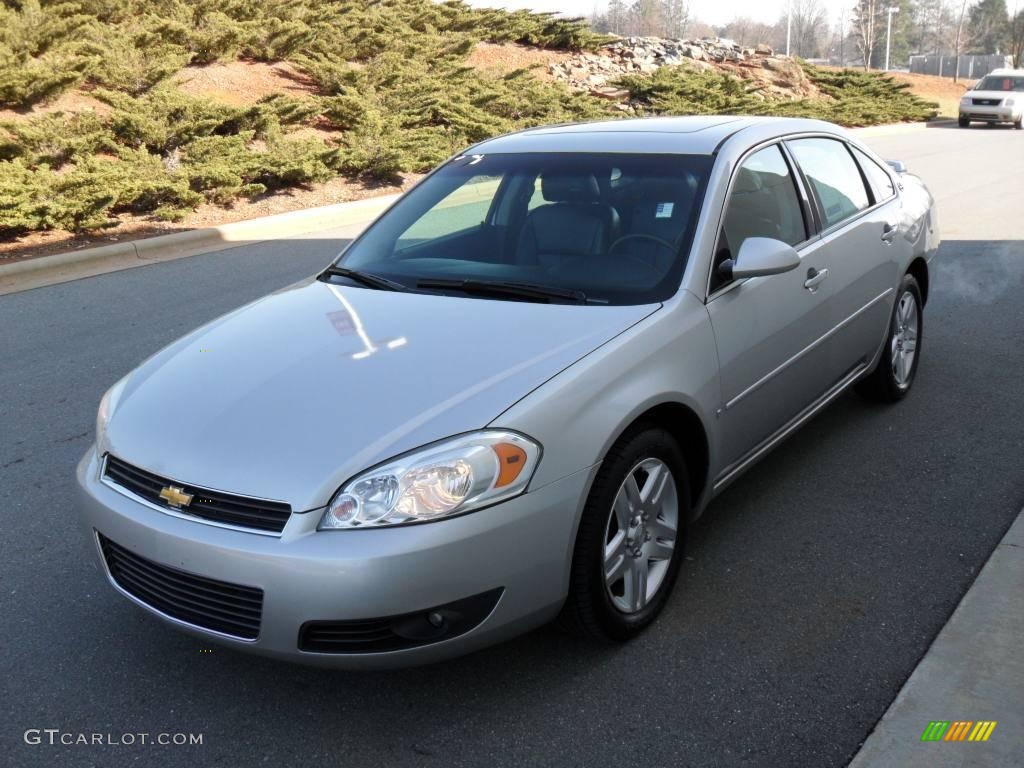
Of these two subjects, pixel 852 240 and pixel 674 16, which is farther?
pixel 674 16

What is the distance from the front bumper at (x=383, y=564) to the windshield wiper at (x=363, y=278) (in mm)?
1403

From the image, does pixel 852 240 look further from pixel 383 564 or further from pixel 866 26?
pixel 866 26

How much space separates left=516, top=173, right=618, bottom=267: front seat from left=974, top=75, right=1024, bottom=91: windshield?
107 ft

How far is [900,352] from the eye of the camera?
5.61 metres

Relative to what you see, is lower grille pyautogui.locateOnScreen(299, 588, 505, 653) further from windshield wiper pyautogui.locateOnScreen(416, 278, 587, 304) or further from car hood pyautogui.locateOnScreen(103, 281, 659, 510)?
windshield wiper pyautogui.locateOnScreen(416, 278, 587, 304)

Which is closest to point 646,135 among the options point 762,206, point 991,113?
point 762,206

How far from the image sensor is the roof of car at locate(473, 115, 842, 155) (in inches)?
165

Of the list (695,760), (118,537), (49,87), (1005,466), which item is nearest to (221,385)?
(118,537)

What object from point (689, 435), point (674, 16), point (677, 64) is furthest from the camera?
point (674, 16)

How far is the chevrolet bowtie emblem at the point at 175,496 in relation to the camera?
2848 mm

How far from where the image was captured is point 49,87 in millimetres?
14789

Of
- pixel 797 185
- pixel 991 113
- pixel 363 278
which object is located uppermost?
pixel 797 185

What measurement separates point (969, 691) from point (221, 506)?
226cm

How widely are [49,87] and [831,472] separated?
13.8 meters
